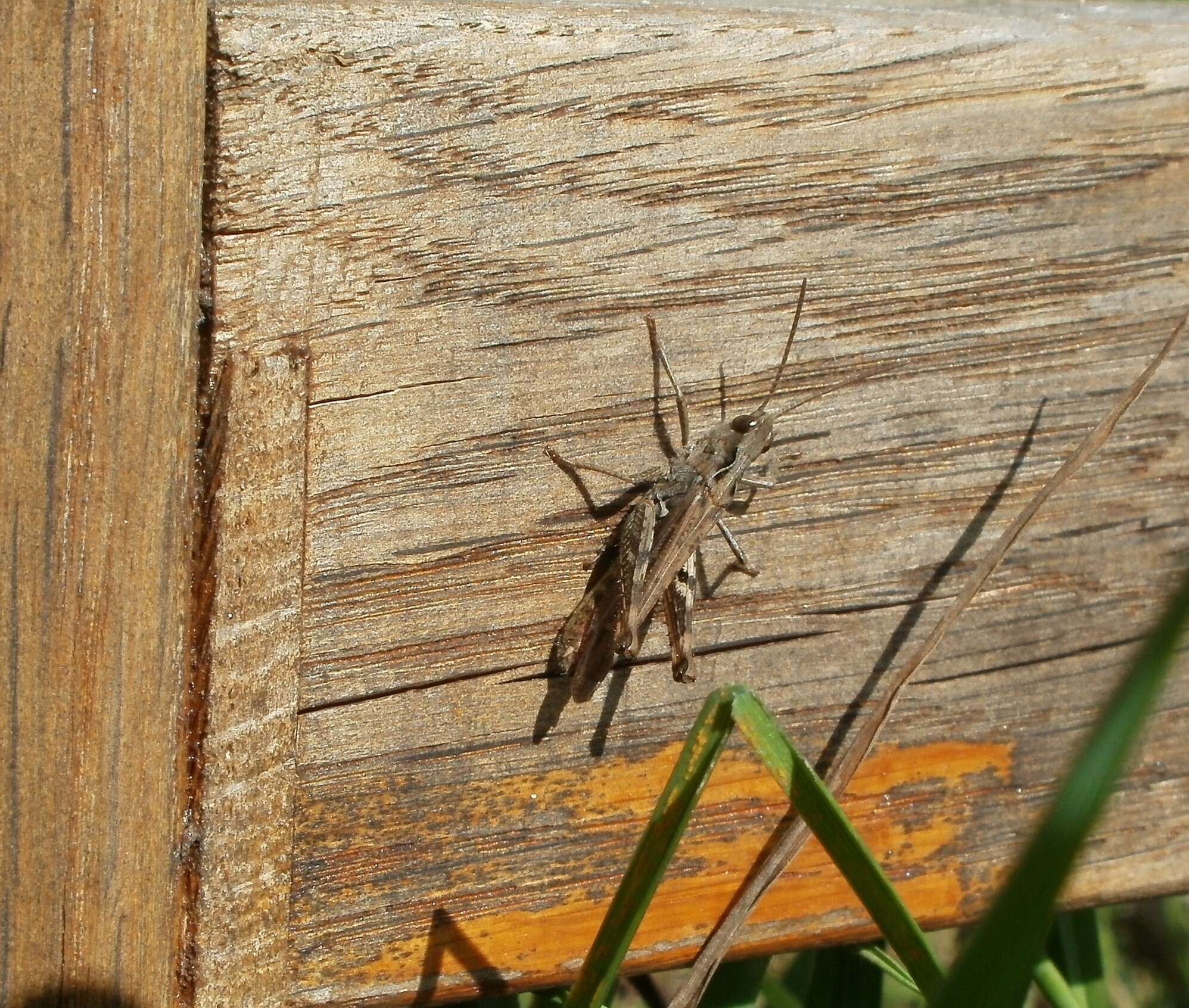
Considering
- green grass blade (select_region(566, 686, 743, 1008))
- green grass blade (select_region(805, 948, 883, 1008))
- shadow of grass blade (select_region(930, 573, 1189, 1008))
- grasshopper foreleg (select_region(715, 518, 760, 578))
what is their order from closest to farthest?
1. shadow of grass blade (select_region(930, 573, 1189, 1008))
2. green grass blade (select_region(566, 686, 743, 1008))
3. grasshopper foreleg (select_region(715, 518, 760, 578))
4. green grass blade (select_region(805, 948, 883, 1008))

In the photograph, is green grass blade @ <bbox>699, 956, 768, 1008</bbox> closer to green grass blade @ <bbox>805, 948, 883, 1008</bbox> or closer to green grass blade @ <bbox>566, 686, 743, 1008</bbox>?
green grass blade @ <bbox>805, 948, 883, 1008</bbox>

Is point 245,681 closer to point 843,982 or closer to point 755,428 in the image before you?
point 755,428

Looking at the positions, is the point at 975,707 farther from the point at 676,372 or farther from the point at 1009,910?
the point at 1009,910

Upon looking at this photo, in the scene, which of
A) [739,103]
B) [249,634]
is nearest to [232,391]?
[249,634]

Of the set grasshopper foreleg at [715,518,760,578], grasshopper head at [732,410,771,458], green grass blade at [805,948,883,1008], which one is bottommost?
green grass blade at [805,948,883,1008]

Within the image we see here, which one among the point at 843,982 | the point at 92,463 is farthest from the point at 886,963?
the point at 92,463

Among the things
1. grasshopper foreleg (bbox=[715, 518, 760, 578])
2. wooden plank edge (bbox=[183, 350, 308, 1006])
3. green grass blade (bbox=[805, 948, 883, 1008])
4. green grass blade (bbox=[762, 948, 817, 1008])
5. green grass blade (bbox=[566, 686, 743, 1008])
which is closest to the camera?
green grass blade (bbox=[566, 686, 743, 1008])

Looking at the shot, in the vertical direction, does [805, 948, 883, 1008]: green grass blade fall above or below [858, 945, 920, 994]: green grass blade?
below

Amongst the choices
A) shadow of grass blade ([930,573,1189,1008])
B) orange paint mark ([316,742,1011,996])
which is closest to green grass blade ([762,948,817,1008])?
orange paint mark ([316,742,1011,996])
